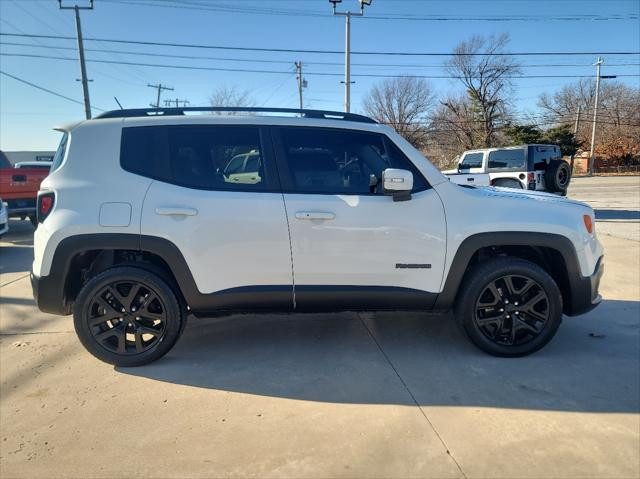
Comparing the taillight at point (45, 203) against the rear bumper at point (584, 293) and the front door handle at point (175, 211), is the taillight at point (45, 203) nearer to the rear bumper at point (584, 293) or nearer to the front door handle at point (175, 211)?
the front door handle at point (175, 211)

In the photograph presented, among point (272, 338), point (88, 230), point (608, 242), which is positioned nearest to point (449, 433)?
Answer: point (272, 338)

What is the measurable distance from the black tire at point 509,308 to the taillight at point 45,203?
10.8ft

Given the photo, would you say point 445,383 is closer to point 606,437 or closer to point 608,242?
point 606,437

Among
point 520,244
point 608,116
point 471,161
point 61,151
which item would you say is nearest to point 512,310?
point 520,244

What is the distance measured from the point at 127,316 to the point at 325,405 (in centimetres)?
173

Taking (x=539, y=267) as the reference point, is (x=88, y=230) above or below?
above

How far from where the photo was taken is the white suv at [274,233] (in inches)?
128

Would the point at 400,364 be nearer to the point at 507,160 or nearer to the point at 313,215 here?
the point at 313,215

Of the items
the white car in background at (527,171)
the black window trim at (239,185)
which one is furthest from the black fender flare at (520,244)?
the white car in background at (527,171)

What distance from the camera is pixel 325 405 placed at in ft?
9.43

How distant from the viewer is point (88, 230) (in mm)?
3209

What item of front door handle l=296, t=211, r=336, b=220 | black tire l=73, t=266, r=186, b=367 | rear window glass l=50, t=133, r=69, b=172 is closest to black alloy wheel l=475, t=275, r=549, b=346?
front door handle l=296, t=211, r=336, b=220

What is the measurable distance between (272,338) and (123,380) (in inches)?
50.6

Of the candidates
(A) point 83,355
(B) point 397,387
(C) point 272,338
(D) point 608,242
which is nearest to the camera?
(B) point 397,387
